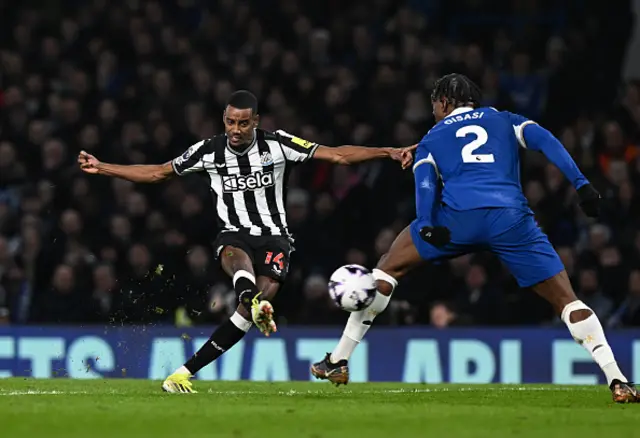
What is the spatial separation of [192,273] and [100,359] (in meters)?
1.26

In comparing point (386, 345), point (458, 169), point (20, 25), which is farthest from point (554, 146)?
point (20, 25)

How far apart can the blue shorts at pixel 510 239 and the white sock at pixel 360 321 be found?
449 mm

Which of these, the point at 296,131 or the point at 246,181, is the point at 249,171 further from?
the point at 296,131

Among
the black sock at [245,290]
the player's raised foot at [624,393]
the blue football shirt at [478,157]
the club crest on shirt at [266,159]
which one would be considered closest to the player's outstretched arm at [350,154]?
the club crest on shirt at [266,159]

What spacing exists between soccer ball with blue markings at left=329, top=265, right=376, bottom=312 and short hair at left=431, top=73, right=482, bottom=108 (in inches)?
47.3

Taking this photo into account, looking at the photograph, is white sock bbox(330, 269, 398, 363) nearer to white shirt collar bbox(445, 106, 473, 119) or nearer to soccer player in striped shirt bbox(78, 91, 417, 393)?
soccer player in striped shirt bbox(78, 91, 417, 393)

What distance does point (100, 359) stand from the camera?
41.4 ft

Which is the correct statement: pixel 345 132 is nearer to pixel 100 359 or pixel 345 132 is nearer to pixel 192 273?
pixel 192 273

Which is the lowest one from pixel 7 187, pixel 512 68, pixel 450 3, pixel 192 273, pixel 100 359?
pixel 100 359

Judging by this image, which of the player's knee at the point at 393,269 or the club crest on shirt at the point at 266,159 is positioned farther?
the club crest on shirt at the point at 266,159

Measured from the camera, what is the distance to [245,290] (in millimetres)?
8656

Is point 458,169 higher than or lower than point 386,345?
higher

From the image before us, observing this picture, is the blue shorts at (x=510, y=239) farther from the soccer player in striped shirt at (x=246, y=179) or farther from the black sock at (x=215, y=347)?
the black sock at (x=215, y=347)

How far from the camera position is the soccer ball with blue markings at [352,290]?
8469 millimetres
